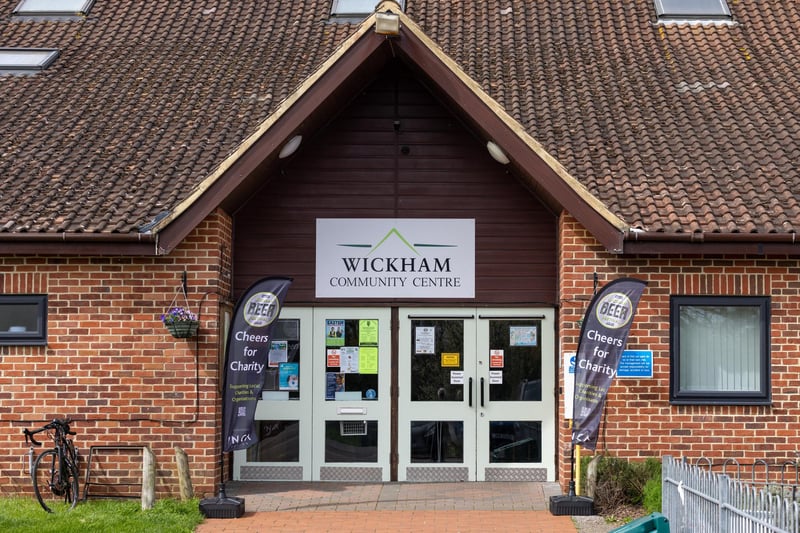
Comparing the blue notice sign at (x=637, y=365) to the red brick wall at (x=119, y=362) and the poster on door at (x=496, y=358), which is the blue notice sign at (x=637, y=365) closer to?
the poster on door at (x=496, y=358)

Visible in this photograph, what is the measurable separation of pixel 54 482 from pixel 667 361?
23.1 ft

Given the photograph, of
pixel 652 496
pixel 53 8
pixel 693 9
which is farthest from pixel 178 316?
pixel 693 9

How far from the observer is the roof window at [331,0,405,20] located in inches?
666

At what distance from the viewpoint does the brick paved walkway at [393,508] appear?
10.7m

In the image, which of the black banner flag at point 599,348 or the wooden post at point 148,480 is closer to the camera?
the black banner flag at point 599,348

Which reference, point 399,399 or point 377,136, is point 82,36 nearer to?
point 377,136

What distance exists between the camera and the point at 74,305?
1238cm

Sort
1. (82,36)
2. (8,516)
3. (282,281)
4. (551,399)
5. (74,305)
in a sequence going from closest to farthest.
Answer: (8,516) → (282,281) → (74,305) → (551,399) → (82,36)

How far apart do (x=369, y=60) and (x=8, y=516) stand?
255 inches

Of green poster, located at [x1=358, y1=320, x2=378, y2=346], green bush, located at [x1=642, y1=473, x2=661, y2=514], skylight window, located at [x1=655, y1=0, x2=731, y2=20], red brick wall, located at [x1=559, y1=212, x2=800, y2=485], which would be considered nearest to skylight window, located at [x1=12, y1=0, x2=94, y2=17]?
green poster, located at [x1=358, y1=320, x2=378, y2=346]

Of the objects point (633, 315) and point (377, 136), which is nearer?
point (633, 315)

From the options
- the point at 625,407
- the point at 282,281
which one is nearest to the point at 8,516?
the point at 282,281

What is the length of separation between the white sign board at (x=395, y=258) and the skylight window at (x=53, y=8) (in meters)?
6.97

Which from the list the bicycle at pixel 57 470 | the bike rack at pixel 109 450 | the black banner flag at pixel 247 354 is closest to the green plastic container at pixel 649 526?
the black banner flag at pixel 247 354
